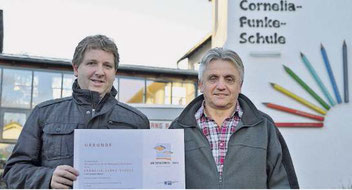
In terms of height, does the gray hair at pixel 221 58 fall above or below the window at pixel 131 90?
below

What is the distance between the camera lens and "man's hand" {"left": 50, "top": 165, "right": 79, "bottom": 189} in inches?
76.7

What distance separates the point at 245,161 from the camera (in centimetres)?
223

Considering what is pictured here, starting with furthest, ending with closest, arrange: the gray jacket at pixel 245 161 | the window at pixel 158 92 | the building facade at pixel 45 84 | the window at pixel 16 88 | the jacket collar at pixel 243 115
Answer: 1. the window at pixel 158 92
2. the window at pixel 16 88
3. the building facade at pixel 45 84
4. the jacket collar at pixel 243 115
5. the gray jacket at pixel 245 161

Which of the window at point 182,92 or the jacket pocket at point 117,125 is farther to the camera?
the window at point 182,92

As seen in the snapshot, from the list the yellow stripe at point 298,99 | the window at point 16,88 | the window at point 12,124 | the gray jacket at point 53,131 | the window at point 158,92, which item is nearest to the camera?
the gray jacket at point 53,131

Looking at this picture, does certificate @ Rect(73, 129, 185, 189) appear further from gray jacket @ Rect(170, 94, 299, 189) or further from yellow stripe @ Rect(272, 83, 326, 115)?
yellow stripe @ Rect(272, 83, 326, 115)

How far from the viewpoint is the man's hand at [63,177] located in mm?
1949

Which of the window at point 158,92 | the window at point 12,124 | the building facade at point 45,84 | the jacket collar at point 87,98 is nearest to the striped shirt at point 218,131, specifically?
the jacket collar at point 87,98

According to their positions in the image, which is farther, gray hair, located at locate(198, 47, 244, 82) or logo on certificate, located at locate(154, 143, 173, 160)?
gray hair, located at locate(198, 47, 244, 82)

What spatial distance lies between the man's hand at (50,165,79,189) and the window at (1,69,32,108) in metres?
19.0

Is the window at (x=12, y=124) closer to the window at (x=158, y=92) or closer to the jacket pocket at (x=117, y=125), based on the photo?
the window at (x=158, y=92)

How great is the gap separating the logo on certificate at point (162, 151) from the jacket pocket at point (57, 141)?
424 millimetres

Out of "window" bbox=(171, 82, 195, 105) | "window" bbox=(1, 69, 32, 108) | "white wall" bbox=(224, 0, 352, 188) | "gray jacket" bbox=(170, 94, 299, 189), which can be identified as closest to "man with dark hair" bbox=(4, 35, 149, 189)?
"gray jacket" bbox=(170, 94, 299, 189)

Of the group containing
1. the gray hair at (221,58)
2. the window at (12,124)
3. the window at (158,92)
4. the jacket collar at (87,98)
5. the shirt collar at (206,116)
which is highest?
the window at (158,92)
